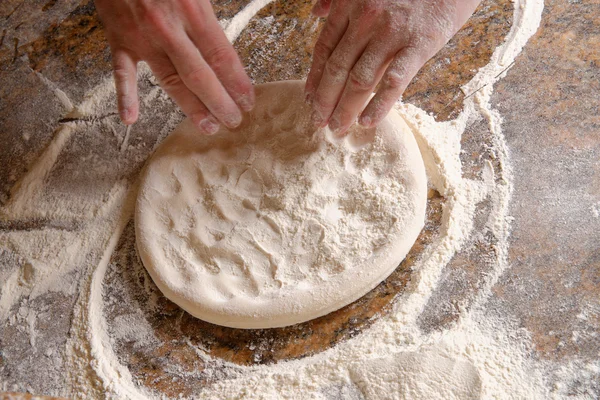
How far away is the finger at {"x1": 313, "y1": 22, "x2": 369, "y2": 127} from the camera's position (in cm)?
112

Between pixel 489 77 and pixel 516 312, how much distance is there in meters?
0.72

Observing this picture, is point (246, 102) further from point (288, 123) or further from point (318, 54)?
point (318, 54)

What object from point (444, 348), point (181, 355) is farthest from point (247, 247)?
point (444, 348)

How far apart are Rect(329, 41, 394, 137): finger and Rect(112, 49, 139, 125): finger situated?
1.66ft

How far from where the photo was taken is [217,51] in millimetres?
1215

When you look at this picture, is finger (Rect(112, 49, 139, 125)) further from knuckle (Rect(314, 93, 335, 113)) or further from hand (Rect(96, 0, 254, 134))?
knuckle (Rect(314, 93, 335, 113))

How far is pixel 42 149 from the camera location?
152cm

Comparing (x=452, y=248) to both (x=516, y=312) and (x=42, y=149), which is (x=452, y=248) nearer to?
(x=516, y=312)

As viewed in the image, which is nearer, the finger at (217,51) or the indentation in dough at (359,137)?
the finger at (217,51)

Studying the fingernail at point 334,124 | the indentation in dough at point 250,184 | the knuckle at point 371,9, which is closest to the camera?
the knuckle at point 371,9

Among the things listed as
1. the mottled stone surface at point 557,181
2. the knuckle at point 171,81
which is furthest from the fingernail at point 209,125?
the mottled stone surface at point 557,181

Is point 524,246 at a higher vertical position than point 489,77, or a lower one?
lower

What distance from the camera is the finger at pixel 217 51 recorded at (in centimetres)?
119

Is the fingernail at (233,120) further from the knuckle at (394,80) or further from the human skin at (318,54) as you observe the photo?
the knuckle at (394,80)
